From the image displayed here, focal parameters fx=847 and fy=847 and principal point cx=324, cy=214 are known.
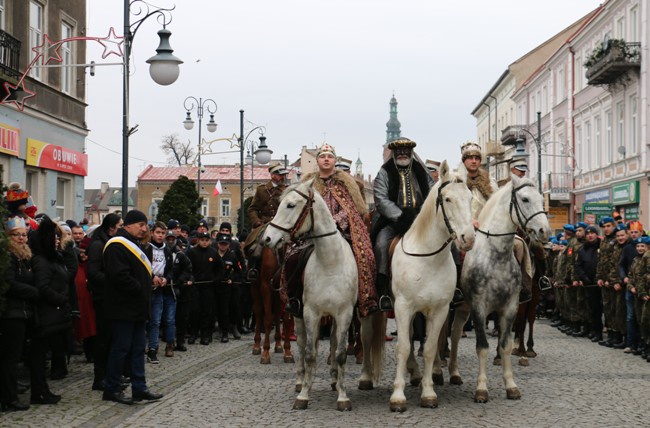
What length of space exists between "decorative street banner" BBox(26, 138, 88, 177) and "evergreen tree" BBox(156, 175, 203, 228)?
24.6 feet

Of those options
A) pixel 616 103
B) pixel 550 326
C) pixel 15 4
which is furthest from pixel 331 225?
pixel 616 103

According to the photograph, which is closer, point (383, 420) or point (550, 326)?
point (383, 420)

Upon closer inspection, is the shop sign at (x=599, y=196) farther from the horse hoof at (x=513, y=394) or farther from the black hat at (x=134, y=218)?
the black hat at (x=134, y=218)

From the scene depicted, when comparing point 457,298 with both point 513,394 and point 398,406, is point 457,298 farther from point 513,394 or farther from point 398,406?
point 398,406

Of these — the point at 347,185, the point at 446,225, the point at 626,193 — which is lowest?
the point at 446,225

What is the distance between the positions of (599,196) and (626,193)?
5085 mm

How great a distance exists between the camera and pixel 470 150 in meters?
10.4

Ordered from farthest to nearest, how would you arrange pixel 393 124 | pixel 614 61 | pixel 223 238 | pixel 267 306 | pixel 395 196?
pixel 393 124 < pixel 614 61 < pixel 223 238 < pixel 267 306 < pixel 395 196

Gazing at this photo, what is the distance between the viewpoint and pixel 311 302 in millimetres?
8664

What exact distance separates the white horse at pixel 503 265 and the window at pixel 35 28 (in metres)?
16.2

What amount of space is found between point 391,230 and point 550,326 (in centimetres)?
1203

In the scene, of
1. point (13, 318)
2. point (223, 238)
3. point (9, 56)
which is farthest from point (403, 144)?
point (9, 56)

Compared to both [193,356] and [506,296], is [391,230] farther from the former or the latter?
[193,356]

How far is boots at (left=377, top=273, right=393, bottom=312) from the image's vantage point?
8.95 m
